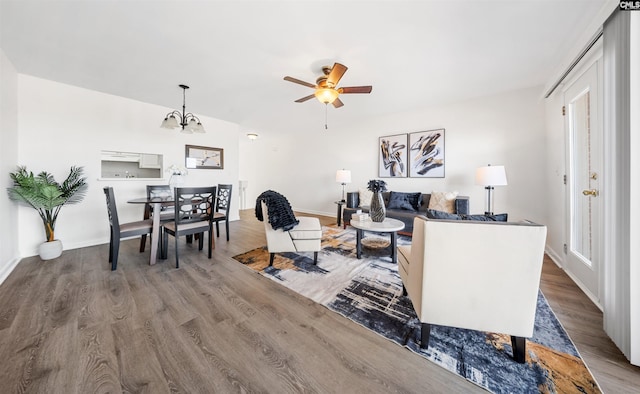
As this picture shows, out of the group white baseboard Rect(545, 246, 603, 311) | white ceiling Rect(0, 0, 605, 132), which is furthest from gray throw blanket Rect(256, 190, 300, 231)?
white baseboard Rect(545, 246, 603, 311)

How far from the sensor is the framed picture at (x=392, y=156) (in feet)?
15.0

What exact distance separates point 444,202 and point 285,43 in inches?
134

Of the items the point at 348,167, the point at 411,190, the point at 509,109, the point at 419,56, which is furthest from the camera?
the point at 348,167

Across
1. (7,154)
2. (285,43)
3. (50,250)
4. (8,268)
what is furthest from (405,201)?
(7,154)

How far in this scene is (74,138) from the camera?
321 centimetres

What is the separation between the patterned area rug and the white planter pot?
8.28ft

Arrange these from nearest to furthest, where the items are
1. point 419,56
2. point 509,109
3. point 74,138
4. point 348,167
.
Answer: point 419,56
point 74,138
point 509,109
point 348,167

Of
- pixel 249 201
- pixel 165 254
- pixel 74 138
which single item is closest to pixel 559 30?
pixel 165 254

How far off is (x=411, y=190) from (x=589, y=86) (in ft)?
9.14

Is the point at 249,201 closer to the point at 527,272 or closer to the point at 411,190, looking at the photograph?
the point at 411,190

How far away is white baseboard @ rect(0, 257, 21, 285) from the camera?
2.21m

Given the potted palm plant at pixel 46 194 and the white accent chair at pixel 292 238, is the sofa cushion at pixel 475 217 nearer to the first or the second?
the white accent chair at pixel 292 238

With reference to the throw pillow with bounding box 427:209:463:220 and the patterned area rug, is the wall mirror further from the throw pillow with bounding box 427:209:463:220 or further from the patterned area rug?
the throw pillow with bounding box 427:209:463:220

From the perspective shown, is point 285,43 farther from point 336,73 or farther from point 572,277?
point 572,277
